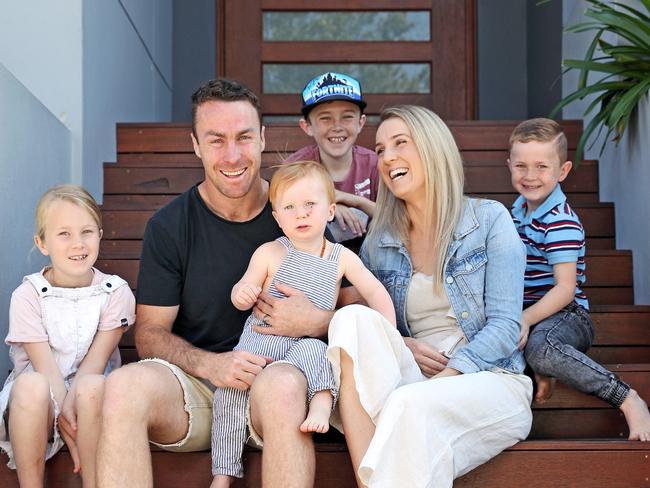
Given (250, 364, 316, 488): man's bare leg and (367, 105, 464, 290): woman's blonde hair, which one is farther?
(367, 105, 464, 290): woman's blonde hair

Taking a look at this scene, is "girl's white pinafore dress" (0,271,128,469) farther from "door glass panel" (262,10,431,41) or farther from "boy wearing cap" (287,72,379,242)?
"door glass panel" (262,10,431,41)

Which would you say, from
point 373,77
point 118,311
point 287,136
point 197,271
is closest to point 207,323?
point 197,271

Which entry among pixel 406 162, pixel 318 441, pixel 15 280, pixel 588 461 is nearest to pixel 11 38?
pixel 15 280

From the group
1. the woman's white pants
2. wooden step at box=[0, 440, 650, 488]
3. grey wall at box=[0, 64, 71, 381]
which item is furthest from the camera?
grey wall at box=[0, 64, 71, 381]

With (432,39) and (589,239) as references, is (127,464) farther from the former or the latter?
(432,39)

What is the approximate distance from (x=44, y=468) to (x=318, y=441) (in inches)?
26.1

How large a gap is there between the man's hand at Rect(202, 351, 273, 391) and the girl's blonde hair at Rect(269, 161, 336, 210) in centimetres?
42

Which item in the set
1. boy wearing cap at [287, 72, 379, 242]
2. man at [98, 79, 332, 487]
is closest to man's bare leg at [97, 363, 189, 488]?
man at [98, 79, 332, 487]

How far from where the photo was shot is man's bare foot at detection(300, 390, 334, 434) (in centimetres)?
199

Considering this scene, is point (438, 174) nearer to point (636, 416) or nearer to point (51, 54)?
point (636, 416)

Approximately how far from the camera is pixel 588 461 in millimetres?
2207

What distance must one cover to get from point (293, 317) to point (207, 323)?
1.00 ft

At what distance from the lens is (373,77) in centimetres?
530

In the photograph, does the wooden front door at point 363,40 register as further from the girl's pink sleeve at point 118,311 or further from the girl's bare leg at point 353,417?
the girl's bare leg at point 353,417
